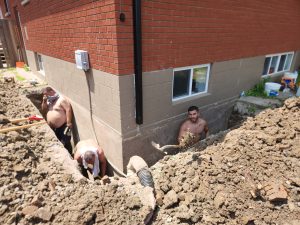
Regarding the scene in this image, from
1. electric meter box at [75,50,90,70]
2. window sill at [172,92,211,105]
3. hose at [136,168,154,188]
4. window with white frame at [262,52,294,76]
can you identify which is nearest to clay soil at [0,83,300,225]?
hose at [136,168,154,188]

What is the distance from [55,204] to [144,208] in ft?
3.71

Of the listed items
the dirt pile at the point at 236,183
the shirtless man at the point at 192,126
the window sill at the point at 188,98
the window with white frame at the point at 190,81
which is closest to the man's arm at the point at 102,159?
the dirt pile at the point at 236,183

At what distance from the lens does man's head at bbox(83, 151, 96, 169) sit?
4.36m

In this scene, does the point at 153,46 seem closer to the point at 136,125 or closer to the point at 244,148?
the point at 136,125

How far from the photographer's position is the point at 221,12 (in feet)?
15.8

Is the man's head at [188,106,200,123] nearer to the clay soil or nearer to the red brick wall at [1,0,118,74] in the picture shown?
the clay soil

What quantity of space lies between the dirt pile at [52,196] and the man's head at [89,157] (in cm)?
69

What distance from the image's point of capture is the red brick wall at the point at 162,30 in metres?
3.37

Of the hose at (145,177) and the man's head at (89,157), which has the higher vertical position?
the hose at (145,177)

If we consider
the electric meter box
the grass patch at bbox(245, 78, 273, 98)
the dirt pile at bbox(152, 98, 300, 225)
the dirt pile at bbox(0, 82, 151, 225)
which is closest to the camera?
the dirt pile at bbox(0, 82, 151, 225)

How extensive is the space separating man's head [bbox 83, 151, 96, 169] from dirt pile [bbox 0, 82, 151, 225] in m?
0.69

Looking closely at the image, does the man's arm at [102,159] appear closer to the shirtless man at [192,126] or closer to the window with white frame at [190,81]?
the shirtless man at [192,126]

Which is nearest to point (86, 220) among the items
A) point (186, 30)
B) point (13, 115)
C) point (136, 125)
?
point (136, 125)

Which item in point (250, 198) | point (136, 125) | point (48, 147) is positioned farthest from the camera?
point (48, 147)
